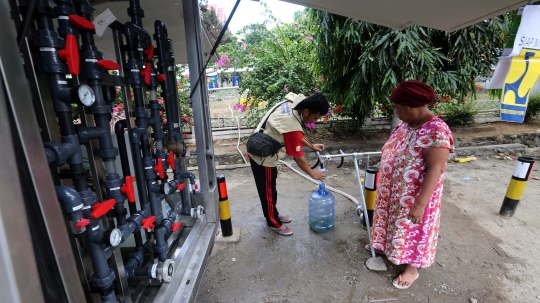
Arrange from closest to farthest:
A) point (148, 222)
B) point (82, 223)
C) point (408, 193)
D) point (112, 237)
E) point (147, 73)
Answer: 1. point (82, 223)
2. point (112, 237)
3. point (148, 222)
4. point (147, 73)
5. point (408, 193)

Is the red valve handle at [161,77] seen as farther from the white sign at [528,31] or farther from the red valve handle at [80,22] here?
the white sign at [528,31]

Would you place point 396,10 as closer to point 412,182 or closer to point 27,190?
point 412,182

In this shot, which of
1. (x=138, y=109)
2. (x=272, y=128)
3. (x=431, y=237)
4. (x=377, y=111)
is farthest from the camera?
(x=377, y=111)

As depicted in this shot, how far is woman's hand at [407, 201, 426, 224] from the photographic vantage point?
1946mm

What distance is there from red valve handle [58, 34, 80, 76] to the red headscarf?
199cm

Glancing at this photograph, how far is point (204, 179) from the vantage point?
224 cm

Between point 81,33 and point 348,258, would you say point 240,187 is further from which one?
point 81,33

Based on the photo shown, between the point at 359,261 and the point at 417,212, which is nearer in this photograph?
the point at 417,212

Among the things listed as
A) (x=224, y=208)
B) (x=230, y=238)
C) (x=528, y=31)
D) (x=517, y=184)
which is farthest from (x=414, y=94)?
(x=517, y=184)

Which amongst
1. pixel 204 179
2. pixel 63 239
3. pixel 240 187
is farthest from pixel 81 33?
pixel 240 187

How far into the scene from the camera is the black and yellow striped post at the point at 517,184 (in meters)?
3.24

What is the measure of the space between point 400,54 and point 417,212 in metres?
3.71

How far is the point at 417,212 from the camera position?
1.96 meters

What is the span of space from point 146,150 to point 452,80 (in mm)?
5504
